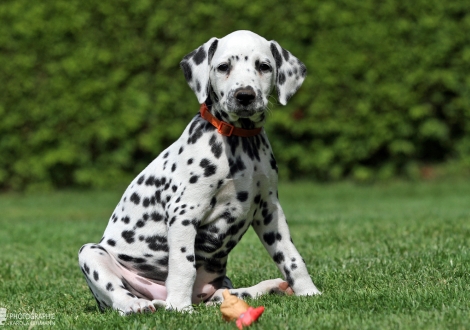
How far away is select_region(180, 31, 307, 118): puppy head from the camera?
455cm

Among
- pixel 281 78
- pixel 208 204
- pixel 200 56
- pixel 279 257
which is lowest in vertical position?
pixel 279 257

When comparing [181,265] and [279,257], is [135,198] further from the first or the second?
[279,257]

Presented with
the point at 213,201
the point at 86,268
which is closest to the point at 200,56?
the point at 213,201

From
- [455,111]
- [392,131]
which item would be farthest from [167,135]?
[455,111]

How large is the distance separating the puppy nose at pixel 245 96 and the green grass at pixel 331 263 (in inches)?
48.8

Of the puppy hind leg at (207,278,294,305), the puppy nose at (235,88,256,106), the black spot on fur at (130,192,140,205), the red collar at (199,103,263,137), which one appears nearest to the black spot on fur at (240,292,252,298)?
the puppy hind leg at (207,278,294,305)

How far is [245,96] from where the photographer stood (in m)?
4.50

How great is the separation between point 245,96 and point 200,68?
49 centimetres

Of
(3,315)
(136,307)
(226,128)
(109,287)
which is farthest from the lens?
(3,315)

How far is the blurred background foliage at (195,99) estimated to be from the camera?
13.3 metres

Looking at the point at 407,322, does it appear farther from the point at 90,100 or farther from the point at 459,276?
the point at 90,100

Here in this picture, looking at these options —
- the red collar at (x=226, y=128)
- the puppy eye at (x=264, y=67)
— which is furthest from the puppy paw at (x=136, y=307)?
the puppy eye at (x=264, y=67)

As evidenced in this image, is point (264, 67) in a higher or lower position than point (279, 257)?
higher

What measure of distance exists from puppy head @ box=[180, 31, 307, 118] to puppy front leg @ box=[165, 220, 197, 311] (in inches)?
30.8
